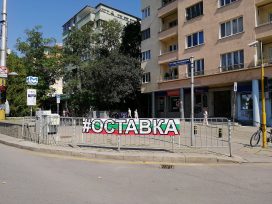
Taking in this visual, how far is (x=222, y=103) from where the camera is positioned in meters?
33.5

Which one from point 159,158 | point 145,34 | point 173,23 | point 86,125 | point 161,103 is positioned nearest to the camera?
point 159,158

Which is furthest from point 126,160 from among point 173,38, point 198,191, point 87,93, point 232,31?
point 87,93

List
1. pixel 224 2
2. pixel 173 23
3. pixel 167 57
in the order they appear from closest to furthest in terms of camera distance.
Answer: pixel 224 2, pixel 167 57, pixel 173 23

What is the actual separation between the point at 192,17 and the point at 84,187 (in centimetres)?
3080

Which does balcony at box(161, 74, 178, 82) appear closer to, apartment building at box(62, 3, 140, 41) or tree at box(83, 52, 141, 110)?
tree at box(83, 52, 141, 110)

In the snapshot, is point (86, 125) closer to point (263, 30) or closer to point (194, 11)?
point (263, 30)

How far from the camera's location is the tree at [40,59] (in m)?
42.8

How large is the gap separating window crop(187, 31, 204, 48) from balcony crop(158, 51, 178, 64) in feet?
7.92

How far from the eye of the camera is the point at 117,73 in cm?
3962

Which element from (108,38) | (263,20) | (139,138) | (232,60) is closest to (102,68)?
(108,38)

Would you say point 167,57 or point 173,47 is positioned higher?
point 173,47

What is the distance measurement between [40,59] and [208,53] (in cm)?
2208

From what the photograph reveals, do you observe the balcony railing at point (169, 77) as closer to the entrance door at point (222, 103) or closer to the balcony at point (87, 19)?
the entrance door at point (222, 103)

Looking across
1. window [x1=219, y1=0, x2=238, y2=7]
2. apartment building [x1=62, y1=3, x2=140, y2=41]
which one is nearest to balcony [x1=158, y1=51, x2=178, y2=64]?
window [x1=219, y1=0, x2=238, y2=7]
